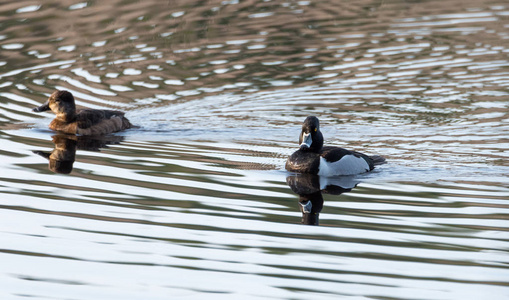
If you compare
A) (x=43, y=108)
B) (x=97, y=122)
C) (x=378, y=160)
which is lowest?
(x=378, y=160)

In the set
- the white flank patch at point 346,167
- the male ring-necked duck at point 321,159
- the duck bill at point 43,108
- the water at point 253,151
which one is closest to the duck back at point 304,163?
the male ring-necked duck at point 321,159

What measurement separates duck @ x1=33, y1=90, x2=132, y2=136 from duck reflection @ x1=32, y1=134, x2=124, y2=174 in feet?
0.56

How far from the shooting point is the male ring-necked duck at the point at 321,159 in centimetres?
1311

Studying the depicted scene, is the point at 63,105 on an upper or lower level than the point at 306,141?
upper

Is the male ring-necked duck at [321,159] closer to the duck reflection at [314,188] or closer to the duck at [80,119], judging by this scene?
the duck reflection at [314,188]

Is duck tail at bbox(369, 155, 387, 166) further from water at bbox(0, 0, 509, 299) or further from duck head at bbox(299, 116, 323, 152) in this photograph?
duck head at bbox(299, 116, 323, 152)

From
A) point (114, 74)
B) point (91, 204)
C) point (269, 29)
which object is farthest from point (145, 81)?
point (91, 204)

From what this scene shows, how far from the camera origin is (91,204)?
10.7m

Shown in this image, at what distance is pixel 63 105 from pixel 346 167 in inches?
218

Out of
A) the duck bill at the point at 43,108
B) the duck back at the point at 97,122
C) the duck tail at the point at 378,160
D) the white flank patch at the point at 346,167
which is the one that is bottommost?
the duck tail at the point at 378,160

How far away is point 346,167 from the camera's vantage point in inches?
516

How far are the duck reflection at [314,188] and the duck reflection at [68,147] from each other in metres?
3.01

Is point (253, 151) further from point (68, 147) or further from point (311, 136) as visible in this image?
Result: point (68, 147)

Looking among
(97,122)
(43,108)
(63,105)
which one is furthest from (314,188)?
(43,108)
